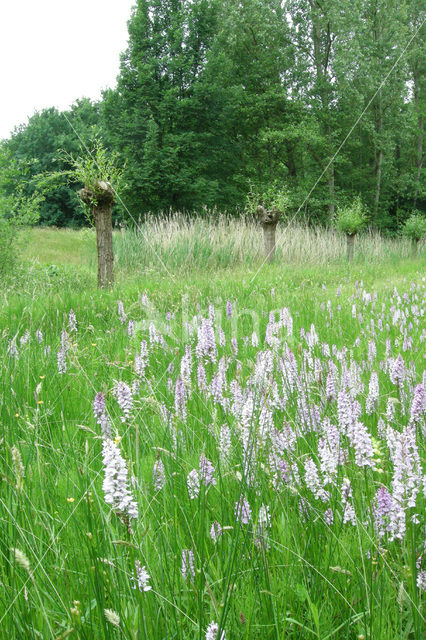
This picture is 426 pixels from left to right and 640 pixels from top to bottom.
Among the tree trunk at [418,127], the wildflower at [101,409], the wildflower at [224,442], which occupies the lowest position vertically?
the wildflower at [224,442]

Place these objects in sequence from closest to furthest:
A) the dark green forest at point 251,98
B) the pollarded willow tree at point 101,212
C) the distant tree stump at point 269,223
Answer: the pollarded willow tree at point 101,212, the distant tree stump at point 269,223, the dark green forest at point 251,98

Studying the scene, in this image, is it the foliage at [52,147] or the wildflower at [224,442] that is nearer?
the wildflower at [224,442]

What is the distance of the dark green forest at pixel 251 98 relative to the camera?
29.2m

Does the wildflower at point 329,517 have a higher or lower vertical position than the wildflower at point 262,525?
lower

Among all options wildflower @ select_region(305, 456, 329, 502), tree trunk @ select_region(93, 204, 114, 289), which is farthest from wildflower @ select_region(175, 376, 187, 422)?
tree trunk @ select_region(93, 204, 114, 289)

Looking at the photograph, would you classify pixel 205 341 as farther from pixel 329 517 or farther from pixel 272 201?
pixel 272 201

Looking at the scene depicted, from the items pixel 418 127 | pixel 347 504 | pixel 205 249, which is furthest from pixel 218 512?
pixel 418 127

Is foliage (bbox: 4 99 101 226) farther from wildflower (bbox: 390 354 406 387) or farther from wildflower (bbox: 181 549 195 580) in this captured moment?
wildflower (bbox: 181 549 195 580)

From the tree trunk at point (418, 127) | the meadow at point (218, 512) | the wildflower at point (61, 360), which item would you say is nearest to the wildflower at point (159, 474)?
the meadow at point (218, 512)

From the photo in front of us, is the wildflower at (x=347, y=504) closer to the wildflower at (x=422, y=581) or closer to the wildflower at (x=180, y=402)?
the wildflower at (x=422, y=581)

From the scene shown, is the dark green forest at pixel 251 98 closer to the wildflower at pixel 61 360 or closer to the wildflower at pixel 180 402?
the wildflower at pixel 61 360

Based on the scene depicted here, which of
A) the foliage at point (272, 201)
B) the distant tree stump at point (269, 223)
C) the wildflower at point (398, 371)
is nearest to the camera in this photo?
the wildflower at point (398, 371)

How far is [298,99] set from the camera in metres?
32.2

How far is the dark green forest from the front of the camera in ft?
95.7
